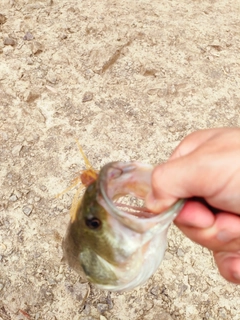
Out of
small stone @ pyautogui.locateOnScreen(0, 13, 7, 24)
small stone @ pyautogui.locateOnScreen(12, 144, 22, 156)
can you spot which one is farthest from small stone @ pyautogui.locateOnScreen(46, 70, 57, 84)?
small stone @ pyautogui.locateOnScreen(0, 13, 7, 24)

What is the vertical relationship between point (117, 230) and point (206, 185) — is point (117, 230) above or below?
below

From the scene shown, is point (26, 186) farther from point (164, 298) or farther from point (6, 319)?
point (164, 298)

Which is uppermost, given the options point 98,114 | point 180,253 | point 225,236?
point 225,236

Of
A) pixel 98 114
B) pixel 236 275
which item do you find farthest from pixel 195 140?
pixel 98 114

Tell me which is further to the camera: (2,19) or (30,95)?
(2,19)

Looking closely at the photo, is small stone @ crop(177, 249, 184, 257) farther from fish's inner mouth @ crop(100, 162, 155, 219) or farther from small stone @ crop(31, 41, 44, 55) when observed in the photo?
small stone @ crop(31, 41, 44, 55)

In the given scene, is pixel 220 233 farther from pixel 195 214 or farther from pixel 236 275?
pixel 236 275
